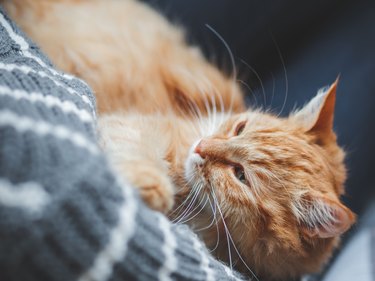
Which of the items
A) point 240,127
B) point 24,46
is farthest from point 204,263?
point 24,46

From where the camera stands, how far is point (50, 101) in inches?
32.7

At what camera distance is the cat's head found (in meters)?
1.16

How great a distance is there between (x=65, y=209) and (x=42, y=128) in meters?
0.16

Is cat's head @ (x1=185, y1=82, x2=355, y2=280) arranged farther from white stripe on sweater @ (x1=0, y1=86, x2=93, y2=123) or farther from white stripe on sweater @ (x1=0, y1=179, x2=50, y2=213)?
white stripe on sweater @ (x1=0, y1=179, x2=50, y2=213)

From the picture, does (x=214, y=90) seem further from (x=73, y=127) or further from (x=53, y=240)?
(x=53, y=240)

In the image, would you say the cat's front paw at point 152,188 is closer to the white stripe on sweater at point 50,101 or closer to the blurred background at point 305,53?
the white stripe on sweater at point 50,101

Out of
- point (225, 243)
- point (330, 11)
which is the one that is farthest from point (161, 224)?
point (330, 11)

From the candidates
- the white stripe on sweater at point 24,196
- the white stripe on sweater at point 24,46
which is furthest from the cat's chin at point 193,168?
the white stripe on sweater at point 24,196

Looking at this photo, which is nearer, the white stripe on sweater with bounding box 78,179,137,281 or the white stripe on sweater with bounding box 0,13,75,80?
the white stripe on sweater with bounding box 78,179,137,281

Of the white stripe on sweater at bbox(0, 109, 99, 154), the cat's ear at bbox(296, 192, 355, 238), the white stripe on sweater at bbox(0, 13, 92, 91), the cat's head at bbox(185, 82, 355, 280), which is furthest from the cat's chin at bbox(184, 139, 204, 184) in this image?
the white stripe on sweater at bbox(0, 109, 99, 154)

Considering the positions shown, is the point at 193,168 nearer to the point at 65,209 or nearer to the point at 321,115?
the point at 321,115

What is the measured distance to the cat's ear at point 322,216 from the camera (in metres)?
1.07

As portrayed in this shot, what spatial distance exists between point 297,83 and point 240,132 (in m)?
0.58

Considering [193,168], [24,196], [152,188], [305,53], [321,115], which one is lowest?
[24,196]
